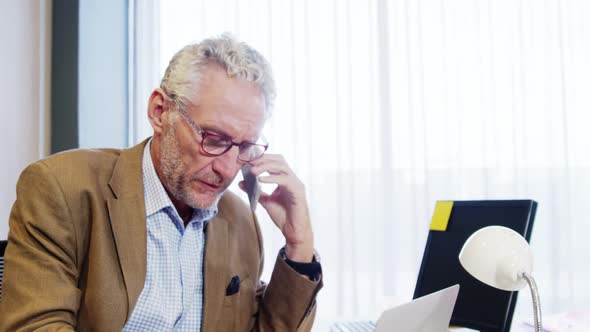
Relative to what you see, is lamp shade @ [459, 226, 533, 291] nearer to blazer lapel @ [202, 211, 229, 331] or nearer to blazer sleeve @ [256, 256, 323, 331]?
blazer sleeve @ [256, 256, 323, 331]

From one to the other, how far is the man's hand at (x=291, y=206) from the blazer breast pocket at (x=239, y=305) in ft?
0.46

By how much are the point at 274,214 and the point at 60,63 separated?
148 cm

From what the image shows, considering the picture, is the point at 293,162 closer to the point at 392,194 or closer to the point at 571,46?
the point at 392,194

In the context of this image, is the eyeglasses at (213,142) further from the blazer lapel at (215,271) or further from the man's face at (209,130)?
the blazer lapel at (215,271)

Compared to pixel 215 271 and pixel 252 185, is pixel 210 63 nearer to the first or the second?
pixel 252 185


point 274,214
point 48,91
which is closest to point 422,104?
point 274,214

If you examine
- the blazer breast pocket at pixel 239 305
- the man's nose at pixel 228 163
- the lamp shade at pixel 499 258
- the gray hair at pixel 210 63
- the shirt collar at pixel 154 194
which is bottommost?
the blazer breast pocket at pixel 239 305

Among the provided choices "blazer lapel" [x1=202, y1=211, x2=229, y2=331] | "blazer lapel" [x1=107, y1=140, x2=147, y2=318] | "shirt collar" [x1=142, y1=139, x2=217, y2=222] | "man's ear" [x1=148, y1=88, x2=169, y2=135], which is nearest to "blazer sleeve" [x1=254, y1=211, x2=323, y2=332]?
"blazer lapel" [x1=202, y1=211, x2=229, y2=331]

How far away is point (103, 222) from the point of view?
97 centimetres

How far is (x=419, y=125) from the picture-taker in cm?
236

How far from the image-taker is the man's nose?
3.51ft

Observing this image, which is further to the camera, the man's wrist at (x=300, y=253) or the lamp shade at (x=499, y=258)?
the man's wrist at (x=300, y=253)

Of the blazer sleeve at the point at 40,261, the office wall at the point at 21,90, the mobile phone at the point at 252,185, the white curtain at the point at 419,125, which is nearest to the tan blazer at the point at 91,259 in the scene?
the blazer sleeve at the point at 40,261

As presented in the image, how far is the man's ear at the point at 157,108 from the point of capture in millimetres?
1120
